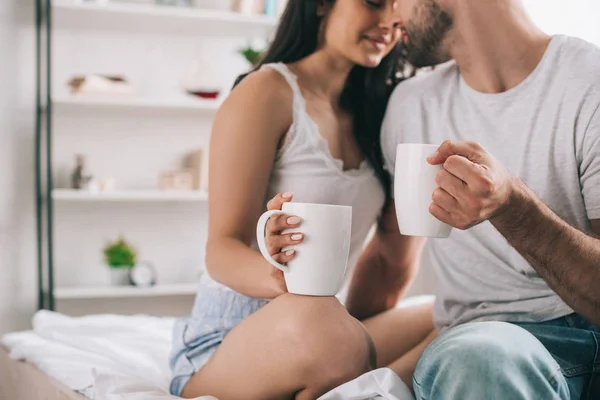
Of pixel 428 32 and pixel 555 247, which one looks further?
pixel 428 32

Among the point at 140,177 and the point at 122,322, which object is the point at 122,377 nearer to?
the point at 122,322

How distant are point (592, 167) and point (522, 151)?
12 centimetres

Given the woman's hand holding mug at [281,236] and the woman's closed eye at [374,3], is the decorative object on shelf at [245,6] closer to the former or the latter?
the woman's closed eye at [374,3]

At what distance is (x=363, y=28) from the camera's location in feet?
4.75

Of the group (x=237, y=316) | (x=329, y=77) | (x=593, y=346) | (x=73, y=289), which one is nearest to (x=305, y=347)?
(x=237, y=316)

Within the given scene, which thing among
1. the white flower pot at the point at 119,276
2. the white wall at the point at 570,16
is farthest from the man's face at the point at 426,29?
the white flower pot at the point at 119,276

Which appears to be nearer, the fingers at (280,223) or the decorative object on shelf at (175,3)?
the fingers at (280,223)

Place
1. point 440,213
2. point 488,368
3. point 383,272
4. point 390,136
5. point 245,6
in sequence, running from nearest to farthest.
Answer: point 488,368 → point 440,213 → point 390,136 → point 383,272 → point 245,6

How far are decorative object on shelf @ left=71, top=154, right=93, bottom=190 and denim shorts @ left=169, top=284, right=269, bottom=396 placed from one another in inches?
77.1

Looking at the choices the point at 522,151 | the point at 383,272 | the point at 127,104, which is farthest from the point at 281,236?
the point at 127,104

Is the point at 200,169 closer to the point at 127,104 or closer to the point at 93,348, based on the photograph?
the point at 127,104

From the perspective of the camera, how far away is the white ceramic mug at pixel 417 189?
917mm

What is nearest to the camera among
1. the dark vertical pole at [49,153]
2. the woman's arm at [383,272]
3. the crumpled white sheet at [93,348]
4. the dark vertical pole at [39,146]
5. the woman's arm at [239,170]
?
the woman's arm at [239,170]

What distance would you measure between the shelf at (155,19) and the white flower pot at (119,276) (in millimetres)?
1066
